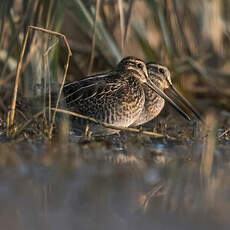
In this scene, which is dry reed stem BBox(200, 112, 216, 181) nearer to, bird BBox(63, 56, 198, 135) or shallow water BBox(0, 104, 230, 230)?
shallow water BBox(0, 104, 230, 230)

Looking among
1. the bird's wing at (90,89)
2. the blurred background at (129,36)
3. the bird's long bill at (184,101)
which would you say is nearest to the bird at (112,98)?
the bird's wing at (90,89)

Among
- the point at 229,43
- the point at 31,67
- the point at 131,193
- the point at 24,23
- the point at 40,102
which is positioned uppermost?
the point at 229,43

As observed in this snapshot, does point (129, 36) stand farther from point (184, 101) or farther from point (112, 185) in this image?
point (112, 185)

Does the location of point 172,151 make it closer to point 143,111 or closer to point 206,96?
point 143,111

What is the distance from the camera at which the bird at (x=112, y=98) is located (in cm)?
407

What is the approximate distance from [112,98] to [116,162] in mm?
981

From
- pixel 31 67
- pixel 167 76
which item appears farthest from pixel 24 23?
pixel 167 76

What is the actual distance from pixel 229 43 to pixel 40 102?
3.60 meters

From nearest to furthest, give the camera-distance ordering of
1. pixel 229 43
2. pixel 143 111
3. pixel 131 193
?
1. pixel 131 193
2. pixel 143 111
3. pixel 229 43

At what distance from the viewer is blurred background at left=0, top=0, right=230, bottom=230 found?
7.18ft

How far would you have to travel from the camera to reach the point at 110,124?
12.7 ft

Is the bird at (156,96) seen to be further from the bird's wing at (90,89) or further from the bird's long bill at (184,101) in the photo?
the bird's wing at (90,89)

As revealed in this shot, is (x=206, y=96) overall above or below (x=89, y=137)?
above

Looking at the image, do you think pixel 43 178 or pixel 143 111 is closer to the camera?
pixel 43 178
